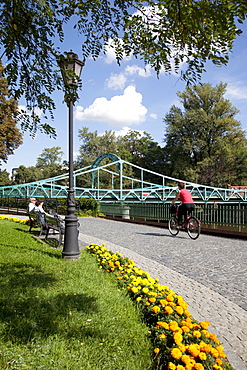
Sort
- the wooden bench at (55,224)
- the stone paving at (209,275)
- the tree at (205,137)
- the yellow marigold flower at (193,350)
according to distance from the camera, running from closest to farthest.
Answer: the yellow marigold flower at (193,350)
the stone paving at (209,275)
the wooden bench at (55,224)
the tree at (205,137)

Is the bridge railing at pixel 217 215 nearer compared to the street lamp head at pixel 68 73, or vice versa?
the street lamp head at pixel 68 73

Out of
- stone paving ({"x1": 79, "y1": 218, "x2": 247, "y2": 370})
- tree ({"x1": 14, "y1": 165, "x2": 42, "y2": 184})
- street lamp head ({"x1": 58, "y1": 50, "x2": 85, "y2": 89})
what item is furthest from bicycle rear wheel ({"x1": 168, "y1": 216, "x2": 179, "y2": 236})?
tree ({"x1": 14, "y1": 165, "x2": 42, "y2": 184})

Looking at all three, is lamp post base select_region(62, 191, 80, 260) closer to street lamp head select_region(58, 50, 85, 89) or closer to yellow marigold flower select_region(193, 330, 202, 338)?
street lamp head select_region(58, 50, 85, 89)

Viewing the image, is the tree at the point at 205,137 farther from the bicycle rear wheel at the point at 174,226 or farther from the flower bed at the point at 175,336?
the flower bed at the point at 175,336

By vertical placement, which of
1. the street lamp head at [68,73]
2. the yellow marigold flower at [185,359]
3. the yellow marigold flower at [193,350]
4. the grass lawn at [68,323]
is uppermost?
the street lamp head at [68,73]

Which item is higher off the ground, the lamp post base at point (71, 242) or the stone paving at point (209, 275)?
the lamp post base at point (71, 242)

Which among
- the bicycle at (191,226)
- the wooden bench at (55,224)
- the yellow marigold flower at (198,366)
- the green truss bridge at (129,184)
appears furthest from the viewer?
the green truss bridge at (129,184)

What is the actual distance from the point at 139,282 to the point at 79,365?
1.65m

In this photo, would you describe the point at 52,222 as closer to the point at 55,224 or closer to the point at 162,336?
the point at 55,224

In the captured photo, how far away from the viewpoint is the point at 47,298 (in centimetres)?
348

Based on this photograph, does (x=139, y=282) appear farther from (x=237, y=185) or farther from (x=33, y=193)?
(x=237, y=185)

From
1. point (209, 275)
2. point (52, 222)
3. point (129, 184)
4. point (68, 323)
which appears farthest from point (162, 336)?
point (129, 184)

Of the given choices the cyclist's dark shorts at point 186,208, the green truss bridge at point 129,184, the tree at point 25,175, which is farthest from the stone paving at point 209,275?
the tree at point 25,175

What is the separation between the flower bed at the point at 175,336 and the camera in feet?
7.20
